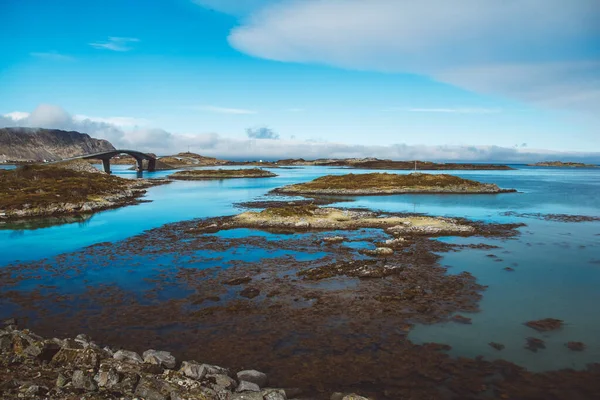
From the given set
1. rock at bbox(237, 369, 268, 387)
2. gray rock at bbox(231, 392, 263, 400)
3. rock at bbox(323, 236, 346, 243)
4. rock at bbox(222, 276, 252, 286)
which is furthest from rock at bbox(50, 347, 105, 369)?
rock at bbox(323, 236, 346, 243)

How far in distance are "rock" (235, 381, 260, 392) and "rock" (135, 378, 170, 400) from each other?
6.36 feet

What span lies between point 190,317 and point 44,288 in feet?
33.9

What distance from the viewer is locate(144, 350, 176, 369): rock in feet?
38.6

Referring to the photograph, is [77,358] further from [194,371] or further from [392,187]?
[392,187]

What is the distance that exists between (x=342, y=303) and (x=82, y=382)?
11592 mm

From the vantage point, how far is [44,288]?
20.9 m

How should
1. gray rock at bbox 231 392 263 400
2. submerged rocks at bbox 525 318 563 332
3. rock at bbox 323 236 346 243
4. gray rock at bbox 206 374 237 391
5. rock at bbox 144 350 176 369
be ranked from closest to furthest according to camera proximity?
1. gray rock at bbox 231 392 263 400
2. gray rock at bbox 206 374 237 391
3. rock at bbox 144 350 176 369
4. submerged rocks at bbox 525 318 563 332
5. rock at bbox 323 236 346 243

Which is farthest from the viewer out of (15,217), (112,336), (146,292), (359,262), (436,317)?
(15,217)

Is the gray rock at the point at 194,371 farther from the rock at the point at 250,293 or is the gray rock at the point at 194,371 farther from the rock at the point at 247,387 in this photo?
the rock at the point at 250,293

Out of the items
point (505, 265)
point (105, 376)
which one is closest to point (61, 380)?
point (105, 376)

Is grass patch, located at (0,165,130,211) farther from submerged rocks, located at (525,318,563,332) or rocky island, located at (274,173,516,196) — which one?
submerged rocks, located at (525,318,563,332)

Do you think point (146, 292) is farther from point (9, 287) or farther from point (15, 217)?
point (15, 217)

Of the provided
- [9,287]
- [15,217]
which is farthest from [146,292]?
[15,217]

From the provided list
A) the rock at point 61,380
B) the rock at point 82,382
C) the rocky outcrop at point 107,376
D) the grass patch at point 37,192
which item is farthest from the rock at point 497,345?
the grass patch at point 37,192
